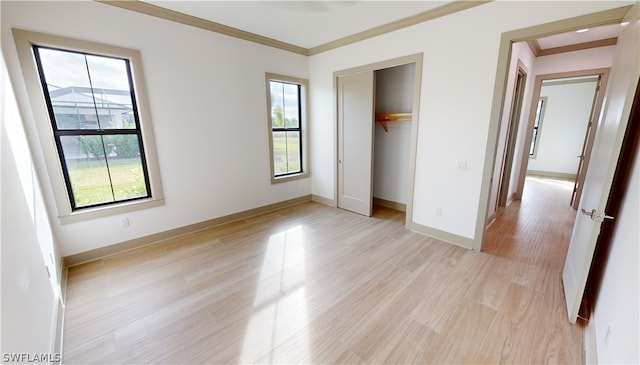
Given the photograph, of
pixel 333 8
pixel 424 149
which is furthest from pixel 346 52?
pixel 424 149

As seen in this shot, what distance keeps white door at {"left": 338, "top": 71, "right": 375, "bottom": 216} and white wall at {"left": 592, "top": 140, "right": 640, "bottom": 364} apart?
257 cm

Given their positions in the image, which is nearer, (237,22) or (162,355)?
(162,355)

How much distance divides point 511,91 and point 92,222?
5.21 meters

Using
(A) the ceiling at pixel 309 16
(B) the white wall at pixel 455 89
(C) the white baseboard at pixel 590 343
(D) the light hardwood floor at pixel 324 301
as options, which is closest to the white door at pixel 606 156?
(C) the white baseboard at pixel 590 343

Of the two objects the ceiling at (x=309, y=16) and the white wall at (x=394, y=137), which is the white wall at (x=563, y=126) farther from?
the white wall at (x=394, y=137)

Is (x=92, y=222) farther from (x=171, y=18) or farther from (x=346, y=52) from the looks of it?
(x=346, y=52)

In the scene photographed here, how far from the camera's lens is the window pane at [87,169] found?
2.50 meters

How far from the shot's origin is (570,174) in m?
6.81

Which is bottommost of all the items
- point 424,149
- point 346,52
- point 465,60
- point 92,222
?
point 92,222

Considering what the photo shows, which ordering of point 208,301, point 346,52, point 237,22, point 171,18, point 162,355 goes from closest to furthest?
point 162,355
point 208,301
point 171,18
point 237,22
point 346,52

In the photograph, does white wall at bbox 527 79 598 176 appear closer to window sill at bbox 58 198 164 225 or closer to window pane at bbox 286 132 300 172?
window pane at bbox 286 132 300 172

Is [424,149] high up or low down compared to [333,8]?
down

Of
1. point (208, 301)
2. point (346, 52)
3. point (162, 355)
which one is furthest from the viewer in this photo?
point (346, 52)

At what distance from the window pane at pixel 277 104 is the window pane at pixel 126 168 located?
1936mm
